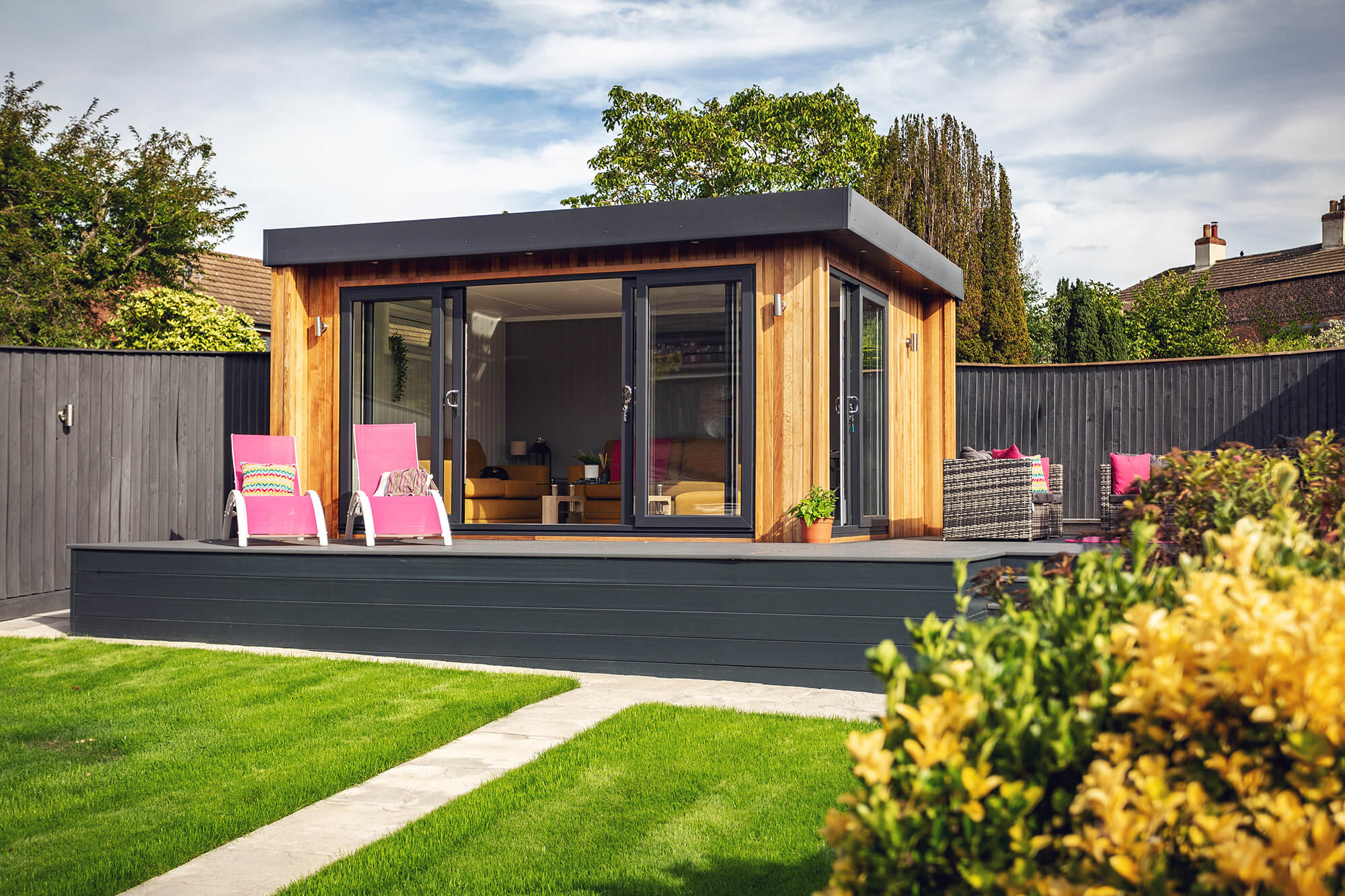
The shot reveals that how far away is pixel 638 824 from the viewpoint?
348 centimetres

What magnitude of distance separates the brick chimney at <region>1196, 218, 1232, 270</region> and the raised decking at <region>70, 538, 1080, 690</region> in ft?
107

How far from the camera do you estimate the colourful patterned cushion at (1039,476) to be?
7488 millimetres

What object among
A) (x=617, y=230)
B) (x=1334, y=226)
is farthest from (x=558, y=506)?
(x=1334, y=226)

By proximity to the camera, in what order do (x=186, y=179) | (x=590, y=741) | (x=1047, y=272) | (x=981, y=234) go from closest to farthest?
(x=590, y=741) → (x=186, y=179) → (x=981, y=234) → (x=1047, y=272)

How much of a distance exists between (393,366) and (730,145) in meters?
18.0

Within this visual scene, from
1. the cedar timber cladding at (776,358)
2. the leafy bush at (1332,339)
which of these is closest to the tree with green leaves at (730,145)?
the leafy bush at (1332,339)

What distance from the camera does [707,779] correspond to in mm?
3934

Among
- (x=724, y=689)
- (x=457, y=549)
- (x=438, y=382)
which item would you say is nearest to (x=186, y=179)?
(x=438, y=382)

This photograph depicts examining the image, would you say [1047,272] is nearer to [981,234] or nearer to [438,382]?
[981,234]

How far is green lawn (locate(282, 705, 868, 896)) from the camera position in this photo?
118 inches

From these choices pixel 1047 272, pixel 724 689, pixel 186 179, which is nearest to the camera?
pixel 724 689

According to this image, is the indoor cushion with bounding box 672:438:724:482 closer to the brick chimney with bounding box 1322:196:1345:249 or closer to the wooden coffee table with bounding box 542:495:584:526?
the wooden coffee table with bounding box 542:495:584:526

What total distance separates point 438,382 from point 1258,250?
3392cm

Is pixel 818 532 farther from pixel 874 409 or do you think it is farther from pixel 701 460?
pixel 874 409
